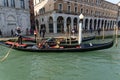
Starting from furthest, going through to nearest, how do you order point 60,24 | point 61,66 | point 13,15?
1. point 60,24
2. point 13,15
3. point 61,66

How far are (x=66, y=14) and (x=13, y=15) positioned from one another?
894 centimetres

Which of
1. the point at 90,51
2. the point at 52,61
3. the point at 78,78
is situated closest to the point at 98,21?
the point at 90,51

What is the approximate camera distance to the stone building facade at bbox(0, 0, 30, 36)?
1918 centimetres

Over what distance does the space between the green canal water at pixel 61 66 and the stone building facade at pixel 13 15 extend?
867 cm

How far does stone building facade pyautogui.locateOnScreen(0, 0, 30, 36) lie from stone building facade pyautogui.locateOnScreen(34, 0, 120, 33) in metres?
4.46

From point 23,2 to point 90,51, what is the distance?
540 inches

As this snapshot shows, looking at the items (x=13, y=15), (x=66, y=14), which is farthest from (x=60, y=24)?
(x=13, y=15)

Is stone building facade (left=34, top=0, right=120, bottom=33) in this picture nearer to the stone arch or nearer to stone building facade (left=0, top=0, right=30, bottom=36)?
the stone arch

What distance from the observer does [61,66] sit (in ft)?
28.0

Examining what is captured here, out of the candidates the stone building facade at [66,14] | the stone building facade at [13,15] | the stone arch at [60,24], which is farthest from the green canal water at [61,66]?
the stone arch at [60,24]

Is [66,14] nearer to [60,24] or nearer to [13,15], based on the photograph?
[60,24]

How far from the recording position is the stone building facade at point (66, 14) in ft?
83.4

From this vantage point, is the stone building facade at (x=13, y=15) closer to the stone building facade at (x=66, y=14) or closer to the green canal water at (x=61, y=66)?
the stone building facade at (x=66, y=14)

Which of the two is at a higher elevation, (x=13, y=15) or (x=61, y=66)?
(x=13, y=15)
